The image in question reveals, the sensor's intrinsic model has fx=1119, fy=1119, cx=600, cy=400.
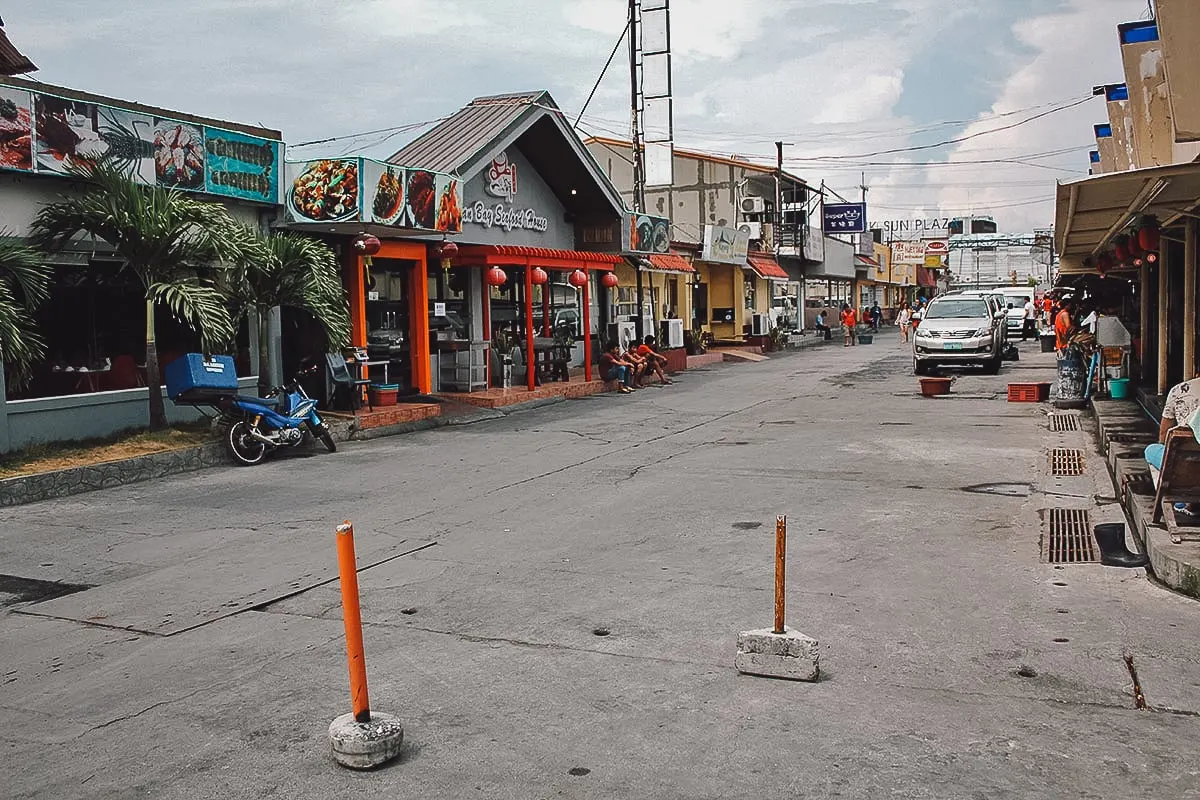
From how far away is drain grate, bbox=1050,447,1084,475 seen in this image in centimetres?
1217

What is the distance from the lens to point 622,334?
28.4m

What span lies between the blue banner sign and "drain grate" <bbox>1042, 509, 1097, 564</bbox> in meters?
43.9

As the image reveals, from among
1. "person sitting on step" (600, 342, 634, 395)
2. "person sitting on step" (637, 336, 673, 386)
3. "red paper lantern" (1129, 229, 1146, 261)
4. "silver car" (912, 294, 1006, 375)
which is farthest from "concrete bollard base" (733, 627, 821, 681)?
"silver car" (912, 294, 1006, 375)

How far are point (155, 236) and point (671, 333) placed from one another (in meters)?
20.5

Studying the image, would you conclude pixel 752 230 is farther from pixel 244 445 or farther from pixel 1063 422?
pixel 244 445

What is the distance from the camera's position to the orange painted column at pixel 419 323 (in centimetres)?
2066

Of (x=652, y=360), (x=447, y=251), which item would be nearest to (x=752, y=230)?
(x=652, y=360)

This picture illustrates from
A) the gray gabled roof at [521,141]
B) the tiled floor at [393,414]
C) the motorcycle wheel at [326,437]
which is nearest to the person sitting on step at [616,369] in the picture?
the gray gabled roof at [521,141]

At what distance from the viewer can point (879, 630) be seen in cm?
651

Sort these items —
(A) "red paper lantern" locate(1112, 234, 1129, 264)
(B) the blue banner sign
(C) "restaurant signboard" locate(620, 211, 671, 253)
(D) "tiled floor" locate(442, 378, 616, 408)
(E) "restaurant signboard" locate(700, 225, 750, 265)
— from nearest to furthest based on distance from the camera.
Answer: (A) "red paper lantern" locate(1112, 234, 1129, 264) < (D) "tiled floor" locate(442, 378, 616, 408) < (C) "restaurant signboard" locate(620, 211, 671, 253) < (E) "restaurant signboard" locate(700, 225, 750, 265) < (B) the blue banner sign

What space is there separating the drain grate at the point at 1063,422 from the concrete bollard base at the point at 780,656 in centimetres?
1148

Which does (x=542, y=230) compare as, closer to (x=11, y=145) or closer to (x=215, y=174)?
(x=215, y=174)

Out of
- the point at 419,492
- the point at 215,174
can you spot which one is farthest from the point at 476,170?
the point at 419,492

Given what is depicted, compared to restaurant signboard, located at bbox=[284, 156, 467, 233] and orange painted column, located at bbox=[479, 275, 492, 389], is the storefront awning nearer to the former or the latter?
restaurant signboard, located at bbox=[284, 156, 467, 233]
